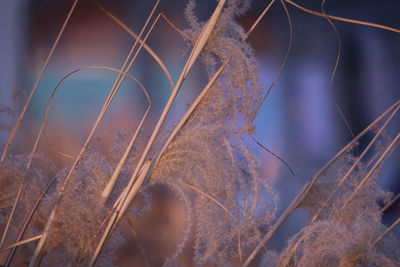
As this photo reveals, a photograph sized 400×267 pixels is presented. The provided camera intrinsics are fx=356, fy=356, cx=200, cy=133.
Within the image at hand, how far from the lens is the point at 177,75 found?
918 mm

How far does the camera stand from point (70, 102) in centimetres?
87

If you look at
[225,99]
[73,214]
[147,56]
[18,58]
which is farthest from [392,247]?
[18,58]

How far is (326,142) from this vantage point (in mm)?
924

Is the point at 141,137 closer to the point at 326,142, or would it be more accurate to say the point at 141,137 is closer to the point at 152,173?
the point at 152,173

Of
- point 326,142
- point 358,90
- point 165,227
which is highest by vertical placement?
point 358,90

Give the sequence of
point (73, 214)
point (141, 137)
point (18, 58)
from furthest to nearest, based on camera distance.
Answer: point (18, 58)
point (141, 137)
point (73, 214)

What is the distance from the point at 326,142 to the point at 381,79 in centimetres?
22

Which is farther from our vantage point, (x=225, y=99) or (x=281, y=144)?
(x=281, y=144)

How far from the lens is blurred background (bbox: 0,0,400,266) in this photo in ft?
2.81

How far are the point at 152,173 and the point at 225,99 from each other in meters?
0.12

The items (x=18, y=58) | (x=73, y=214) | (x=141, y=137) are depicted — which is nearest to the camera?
(x=73, y=214)

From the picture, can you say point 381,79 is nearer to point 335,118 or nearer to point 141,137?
point 335,118

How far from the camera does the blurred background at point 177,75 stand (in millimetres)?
856

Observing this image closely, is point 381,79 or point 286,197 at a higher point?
point 381,79
